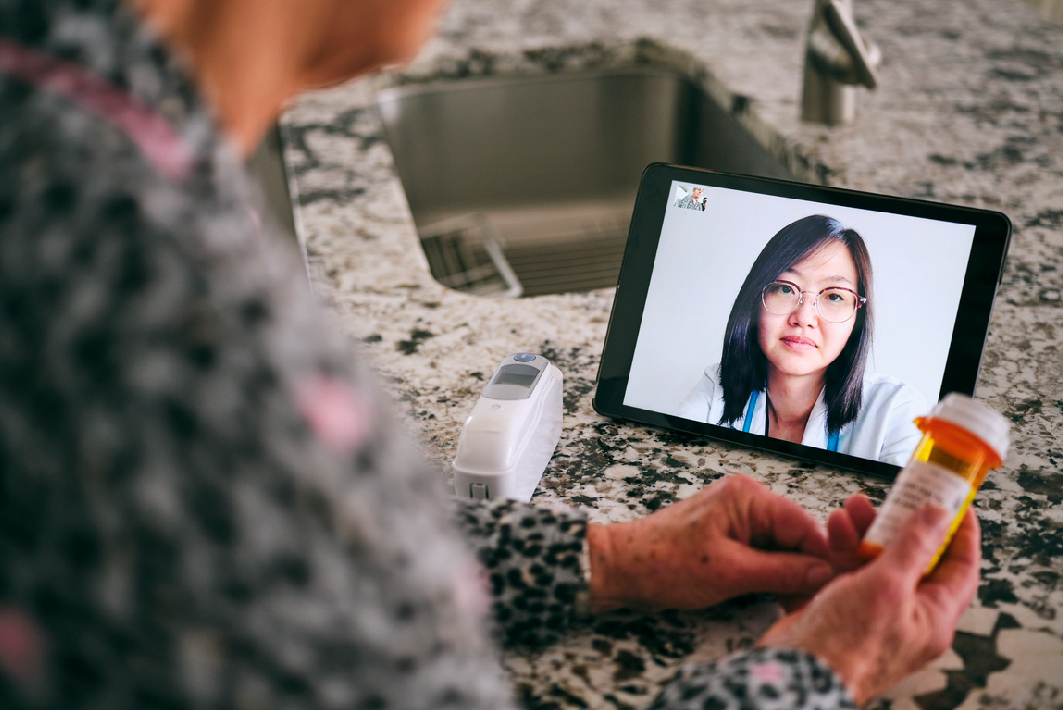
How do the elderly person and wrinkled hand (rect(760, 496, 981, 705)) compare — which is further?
wrinkled hand (rect(760, 496, 981, 705))

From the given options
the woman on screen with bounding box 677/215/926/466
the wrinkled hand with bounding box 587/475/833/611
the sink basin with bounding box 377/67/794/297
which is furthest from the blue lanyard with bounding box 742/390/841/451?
the sink basin with bounding box 377/67/794/297

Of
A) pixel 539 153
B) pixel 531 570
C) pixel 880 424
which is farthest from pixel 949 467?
pixel 539 153

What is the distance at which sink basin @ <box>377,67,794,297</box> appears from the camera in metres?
1.49

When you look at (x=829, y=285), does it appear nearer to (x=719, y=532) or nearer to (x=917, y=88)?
(x=719, y=532)

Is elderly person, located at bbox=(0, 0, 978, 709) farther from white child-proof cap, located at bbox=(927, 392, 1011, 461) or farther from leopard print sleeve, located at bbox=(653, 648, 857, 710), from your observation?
white child-proof cap, located at bbox=(927, 392, 1011, 461)

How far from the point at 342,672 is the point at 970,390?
562 millimetres

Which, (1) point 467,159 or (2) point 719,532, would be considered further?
(1) point 467,159

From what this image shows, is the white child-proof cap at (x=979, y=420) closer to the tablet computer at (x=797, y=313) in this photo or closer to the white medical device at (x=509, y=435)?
the tablet computer at (x=797, y=313)

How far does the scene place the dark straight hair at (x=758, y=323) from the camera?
683 millimetres

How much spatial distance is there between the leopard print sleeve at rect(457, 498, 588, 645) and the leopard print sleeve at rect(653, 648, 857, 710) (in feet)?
0.38

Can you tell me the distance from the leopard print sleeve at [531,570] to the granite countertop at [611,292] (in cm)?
2

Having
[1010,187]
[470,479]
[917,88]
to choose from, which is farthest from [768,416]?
[917,88]

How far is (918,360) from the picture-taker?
0.67 metres

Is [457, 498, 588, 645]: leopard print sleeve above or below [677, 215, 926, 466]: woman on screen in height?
below
